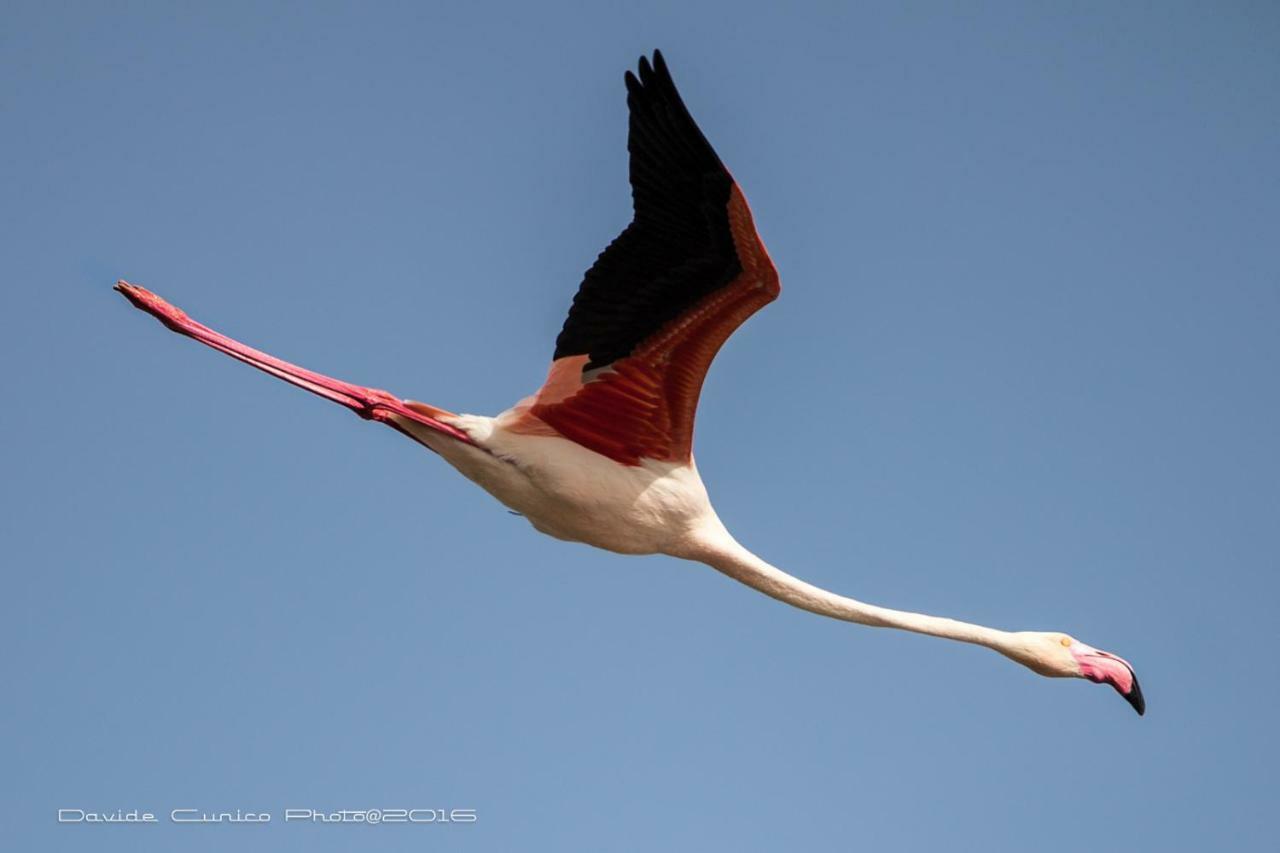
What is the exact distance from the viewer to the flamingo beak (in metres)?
11.8

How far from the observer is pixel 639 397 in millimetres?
10742

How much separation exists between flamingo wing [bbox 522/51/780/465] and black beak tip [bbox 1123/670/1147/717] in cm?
352

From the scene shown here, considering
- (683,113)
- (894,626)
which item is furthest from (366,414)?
(894,626)

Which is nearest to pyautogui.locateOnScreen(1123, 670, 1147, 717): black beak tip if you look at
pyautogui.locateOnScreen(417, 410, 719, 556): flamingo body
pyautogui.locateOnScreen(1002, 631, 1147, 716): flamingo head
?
pyautogui.locateOnScreen(1002, 631, 1147, 716): flamingo head

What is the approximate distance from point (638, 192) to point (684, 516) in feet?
7.04

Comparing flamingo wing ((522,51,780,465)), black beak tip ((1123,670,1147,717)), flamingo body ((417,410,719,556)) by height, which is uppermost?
flamingo wing ((522,51,780,465))

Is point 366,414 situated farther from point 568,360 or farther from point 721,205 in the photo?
point 721,205

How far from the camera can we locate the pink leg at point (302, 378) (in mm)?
10375

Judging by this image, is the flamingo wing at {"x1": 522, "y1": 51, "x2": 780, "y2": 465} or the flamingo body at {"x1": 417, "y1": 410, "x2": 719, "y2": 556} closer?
the flamingo wing at {"x1": 522, "y1": 51, "x2": 780, "y2": 465}

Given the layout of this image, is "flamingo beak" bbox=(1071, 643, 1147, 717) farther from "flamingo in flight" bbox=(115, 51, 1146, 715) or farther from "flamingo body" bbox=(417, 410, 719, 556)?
"flamingo body" bbox=(417, 410, 719, 556)

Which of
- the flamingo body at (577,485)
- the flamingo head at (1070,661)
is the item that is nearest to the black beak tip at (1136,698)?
the flamingo head at (1070,661)

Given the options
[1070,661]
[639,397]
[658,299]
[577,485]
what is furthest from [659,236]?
[1070,661]

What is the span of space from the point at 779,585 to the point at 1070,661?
7.14 feet

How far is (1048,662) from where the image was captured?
38.4 ft
